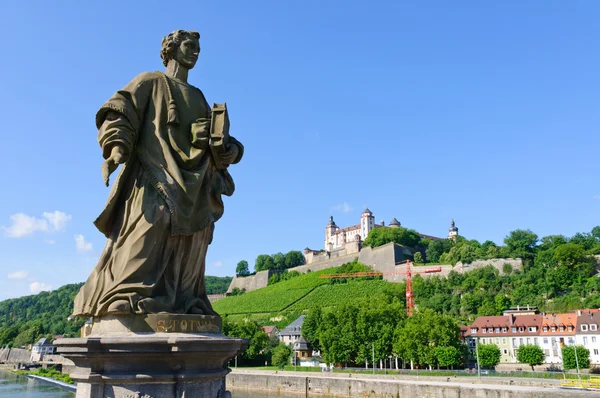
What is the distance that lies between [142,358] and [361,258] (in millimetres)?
98425

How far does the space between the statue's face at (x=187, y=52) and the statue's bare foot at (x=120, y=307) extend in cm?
278

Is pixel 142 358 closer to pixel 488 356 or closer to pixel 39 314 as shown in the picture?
pixel 488 356

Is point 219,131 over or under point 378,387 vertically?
over

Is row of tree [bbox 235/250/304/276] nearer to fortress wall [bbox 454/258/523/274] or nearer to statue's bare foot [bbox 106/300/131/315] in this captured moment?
fortress wall [bbox 454/258/523/274]

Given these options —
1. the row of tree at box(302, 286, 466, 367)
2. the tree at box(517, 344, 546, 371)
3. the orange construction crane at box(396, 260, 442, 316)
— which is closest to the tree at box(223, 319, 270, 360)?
the row of tree at box(302, 286, 466, 367)

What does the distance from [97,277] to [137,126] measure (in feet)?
5.15

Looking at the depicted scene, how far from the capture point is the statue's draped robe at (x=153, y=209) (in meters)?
4.61

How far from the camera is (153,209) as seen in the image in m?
4.70

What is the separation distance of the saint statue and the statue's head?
0.31m

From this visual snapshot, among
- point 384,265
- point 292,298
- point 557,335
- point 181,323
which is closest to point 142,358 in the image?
point 181,323

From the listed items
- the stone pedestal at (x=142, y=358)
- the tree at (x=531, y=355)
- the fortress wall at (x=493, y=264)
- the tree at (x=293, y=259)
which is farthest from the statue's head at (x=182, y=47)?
the tree at (x=293, y=259)

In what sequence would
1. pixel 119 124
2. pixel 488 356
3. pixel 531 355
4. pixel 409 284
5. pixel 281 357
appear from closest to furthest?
pixel 119 124, pixel 488 356, pixel 531 355, pixel 281 357, pixel 409 284

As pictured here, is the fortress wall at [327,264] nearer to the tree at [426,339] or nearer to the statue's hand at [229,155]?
the tree at [426,339]

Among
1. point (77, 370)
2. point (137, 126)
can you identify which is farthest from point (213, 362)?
point (137, 126)
